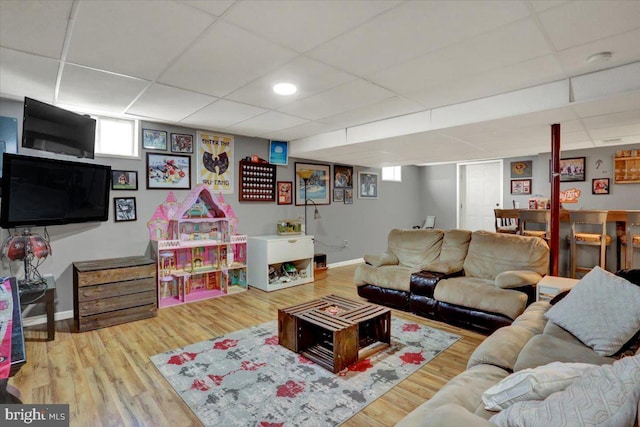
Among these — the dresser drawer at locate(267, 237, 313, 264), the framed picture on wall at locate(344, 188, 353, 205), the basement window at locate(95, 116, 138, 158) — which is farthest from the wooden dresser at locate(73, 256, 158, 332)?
the framed picture on wall at locate(344, 188, 353, 205)

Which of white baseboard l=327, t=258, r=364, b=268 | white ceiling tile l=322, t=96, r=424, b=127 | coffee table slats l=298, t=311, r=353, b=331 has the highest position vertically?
white ceiling tile l=322, t=96, r=424, b=127

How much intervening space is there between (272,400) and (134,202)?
311 cm

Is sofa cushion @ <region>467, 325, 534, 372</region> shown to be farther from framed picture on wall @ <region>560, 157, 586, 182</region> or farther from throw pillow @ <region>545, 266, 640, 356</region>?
framed picture on wall @ <region>560, 157, 586, 182</region>

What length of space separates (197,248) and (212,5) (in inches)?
139

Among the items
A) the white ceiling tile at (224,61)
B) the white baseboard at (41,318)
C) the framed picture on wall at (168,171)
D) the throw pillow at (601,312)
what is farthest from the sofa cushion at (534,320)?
the white baseboard at (41,318)

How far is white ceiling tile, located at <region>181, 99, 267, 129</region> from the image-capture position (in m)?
3.54

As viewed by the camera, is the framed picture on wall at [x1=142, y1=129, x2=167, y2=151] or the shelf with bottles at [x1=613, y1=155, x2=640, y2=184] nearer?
the framed picture on wall at [x1=142, y1=129, x2=167, y2=151]

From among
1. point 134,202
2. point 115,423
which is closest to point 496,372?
point 115,423

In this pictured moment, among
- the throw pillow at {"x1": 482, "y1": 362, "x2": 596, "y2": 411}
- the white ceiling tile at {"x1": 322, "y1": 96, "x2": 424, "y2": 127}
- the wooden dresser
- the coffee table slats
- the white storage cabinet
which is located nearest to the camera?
the throw pillow at {"x1": 482, "y1": 362, "x2": 596, "y2": 411}

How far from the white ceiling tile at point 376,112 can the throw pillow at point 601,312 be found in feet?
7.27

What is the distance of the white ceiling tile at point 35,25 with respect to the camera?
5.74 feet

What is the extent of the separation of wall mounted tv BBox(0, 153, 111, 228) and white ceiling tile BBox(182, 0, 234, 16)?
2.35 m

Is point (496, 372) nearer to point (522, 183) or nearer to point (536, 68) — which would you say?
point (536, 68)

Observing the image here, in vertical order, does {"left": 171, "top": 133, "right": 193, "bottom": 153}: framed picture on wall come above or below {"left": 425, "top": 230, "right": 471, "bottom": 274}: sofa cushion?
above
